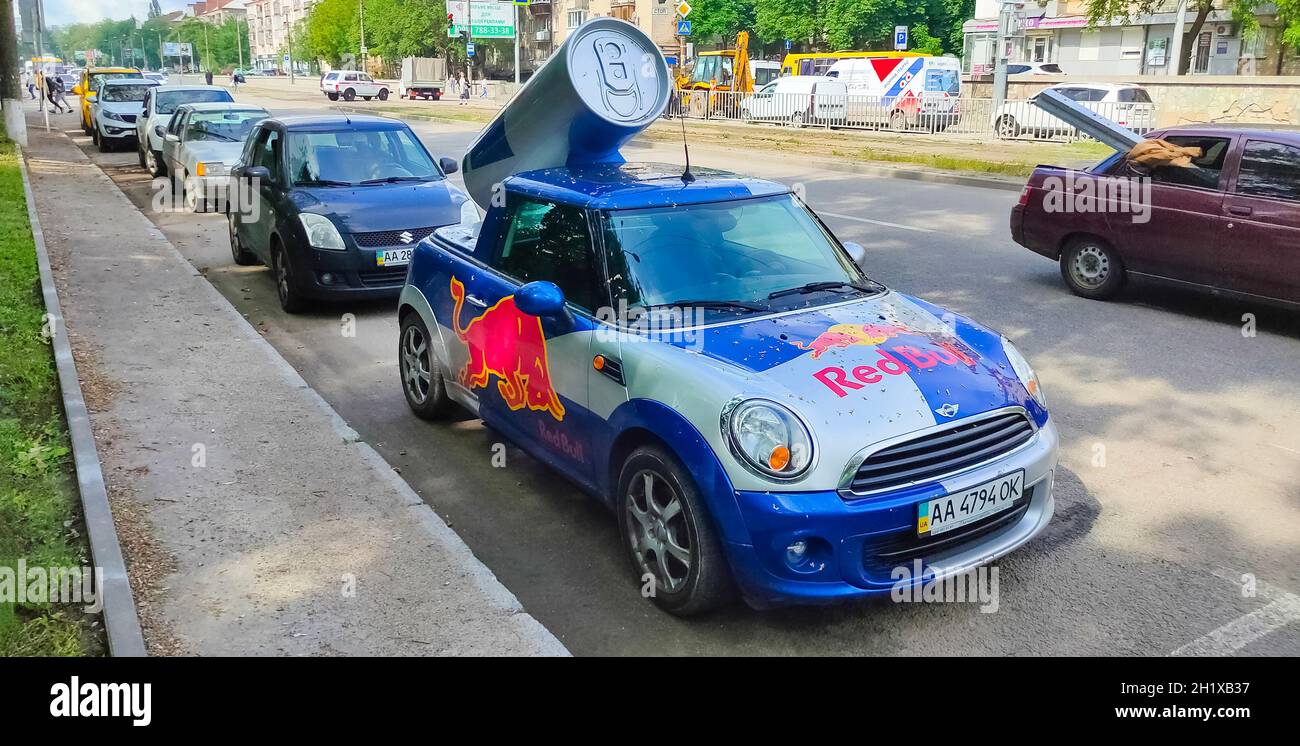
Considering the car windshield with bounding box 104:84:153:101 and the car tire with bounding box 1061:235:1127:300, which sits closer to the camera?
the car tire with bounding box 1061:235:1127:300

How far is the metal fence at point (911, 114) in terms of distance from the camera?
87.1 ft

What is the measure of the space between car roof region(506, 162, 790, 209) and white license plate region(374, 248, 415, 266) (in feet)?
12.5

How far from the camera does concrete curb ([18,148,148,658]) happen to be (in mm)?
3836

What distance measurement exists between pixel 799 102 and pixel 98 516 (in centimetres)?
3426

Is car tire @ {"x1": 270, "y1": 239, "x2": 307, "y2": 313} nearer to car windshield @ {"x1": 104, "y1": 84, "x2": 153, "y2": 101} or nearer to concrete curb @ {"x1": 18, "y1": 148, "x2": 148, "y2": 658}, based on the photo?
concrete curb @ {"x1": 18, "y1": 148, "x2": 148, "y2": 658}

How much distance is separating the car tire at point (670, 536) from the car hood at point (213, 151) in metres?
13.1

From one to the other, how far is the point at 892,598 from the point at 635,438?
1190mm

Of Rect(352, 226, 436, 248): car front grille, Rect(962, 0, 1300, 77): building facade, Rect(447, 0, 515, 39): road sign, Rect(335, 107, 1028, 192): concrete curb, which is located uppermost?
Rect(447, 0, 515, 39): road sign

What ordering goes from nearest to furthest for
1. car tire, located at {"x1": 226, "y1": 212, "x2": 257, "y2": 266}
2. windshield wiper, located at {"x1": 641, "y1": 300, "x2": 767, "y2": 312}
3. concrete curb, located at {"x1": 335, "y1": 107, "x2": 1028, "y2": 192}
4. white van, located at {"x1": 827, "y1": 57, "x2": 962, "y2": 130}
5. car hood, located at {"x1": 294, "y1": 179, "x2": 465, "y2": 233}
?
windshield wiper, located at {"x1": 641, "y1": 300, "x2": 767, "y2": 312} → car hood, located at {"x1": 294, "y1": 179, "x2": 465, "y2": 233} → car tire, located at {"x1": 226, "y1": 212, "x2": 257, "y2": 266} → concrete curb, located at {"x1": 335, "y1": 107, "x2": 1028, "y2": 192} → white van, located at {"x1": 827, "y1": 57, "x2": 962, "y2": 130}

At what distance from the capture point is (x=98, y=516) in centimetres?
482

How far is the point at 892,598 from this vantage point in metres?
4.18

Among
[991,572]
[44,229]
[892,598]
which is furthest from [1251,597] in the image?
[44,229]

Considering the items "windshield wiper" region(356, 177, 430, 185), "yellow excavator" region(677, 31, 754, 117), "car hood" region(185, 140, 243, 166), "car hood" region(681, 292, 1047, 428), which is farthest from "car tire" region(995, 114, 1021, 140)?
"car hood" region(681, 292, 1047, 428)
